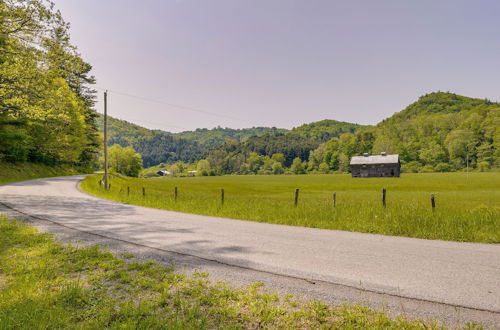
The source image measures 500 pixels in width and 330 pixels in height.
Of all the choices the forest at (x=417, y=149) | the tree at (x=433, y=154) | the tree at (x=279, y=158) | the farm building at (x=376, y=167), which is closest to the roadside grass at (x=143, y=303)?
the farm building at (x=376, y=167)

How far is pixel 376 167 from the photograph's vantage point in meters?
85.6

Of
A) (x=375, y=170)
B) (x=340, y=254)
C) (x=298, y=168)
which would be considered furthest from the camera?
(x=298, y=168)

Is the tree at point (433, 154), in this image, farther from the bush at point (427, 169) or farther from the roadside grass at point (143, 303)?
the roadside grass at point (143, 303)

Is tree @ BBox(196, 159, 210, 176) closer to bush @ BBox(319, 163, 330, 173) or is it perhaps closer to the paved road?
bush @ BBox(319, 163, 330, 173)

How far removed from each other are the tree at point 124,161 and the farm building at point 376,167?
7623 centimetres

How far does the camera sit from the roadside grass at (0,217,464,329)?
3.60 m

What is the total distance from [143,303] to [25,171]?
151 ft

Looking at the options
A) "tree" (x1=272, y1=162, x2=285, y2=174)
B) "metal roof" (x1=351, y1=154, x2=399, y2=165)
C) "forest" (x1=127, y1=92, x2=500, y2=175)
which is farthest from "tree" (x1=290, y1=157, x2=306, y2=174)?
"metal roof" (x1=351, y1=154, x2=399, y2=165)

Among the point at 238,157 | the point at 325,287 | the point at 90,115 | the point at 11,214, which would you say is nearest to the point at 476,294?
the point at 325,287

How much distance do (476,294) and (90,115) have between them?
71.6 m

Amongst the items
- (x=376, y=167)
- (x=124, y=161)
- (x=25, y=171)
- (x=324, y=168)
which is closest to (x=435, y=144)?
(x=324, y=168)

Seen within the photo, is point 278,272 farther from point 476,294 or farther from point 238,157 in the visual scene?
point 238,157

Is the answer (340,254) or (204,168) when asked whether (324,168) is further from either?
(340,254)

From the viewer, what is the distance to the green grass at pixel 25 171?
3319cm
